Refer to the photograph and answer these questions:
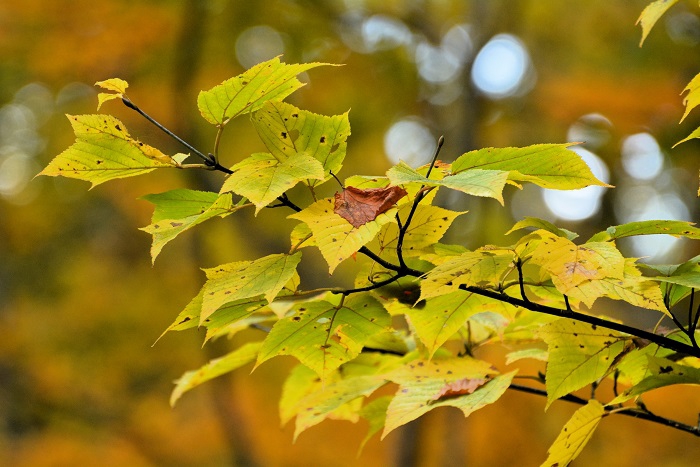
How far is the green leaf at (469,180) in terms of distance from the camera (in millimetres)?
524

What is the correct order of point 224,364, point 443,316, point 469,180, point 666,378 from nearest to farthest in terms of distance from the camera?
point 469,180, point 666,378, point 443,316, point 224,364

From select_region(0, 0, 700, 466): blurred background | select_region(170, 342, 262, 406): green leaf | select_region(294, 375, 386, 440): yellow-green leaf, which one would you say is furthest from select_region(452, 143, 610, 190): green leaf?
select_region(0, 0, 700, 466): blurred background

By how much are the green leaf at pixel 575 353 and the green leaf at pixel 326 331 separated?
0.19 metres

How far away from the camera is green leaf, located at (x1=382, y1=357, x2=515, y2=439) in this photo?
744 mm

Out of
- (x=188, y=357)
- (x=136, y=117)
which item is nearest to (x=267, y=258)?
(x=136, y=117)

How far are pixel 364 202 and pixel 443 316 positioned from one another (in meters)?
0.24

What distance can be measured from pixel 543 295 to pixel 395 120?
3.79 m

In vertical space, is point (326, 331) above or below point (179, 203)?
below

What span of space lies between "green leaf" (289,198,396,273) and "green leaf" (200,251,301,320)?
0.05 metres

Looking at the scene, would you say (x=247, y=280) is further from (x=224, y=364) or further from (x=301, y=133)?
(x=224, y=364)

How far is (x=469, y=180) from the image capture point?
0.56 meters

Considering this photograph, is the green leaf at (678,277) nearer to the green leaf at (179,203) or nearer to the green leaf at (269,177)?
the green leaf at (269,177)

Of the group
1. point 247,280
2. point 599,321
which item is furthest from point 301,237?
point 599,321

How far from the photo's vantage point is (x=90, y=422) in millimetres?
4156
